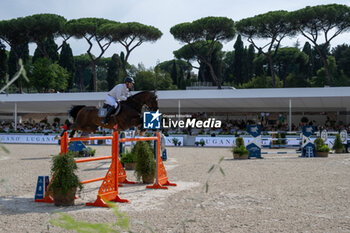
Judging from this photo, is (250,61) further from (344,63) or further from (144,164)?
(144,164)

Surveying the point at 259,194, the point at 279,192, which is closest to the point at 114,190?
the point at 259,194

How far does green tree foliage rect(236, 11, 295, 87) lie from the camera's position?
103 feet

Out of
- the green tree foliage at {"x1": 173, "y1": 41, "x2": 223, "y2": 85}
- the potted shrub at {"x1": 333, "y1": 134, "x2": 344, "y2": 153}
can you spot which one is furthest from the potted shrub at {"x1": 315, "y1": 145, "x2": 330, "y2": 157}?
the green tree foliage at {"x1": 173, "y1": 41, "x2": 223, "y2": 85}

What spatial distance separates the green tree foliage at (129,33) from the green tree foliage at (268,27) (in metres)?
8.27

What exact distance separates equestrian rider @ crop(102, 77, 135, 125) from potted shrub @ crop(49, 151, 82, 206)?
1.56 metres

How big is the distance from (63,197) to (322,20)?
29689mm

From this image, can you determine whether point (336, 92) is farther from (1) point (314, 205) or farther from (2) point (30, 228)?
(2) point (30, 228)

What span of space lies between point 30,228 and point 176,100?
18103 mm

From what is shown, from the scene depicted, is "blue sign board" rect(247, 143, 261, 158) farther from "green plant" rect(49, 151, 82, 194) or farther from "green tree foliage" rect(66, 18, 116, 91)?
"green tree foliage" rect(66, 18, 116, 91)

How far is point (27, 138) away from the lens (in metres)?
22.5

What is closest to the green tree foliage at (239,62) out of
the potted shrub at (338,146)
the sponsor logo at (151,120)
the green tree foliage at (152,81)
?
the green tree foliage at (152,81)

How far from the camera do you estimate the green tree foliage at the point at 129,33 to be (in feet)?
111

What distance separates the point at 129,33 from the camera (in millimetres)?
34188

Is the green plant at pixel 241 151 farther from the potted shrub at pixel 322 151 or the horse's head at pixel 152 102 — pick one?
the horse's head at pixel 152 102
